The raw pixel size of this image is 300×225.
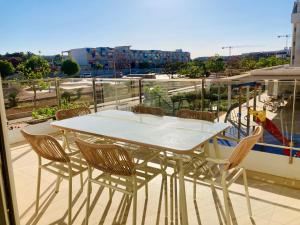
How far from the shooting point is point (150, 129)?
228 cm

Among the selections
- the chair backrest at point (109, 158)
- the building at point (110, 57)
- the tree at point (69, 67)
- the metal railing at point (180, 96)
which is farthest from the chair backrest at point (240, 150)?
the building at point (110, 57)

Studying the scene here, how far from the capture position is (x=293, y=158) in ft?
9.41

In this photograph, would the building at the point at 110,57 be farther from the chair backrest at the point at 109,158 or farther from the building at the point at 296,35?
the chair backrest at the point at 109,158

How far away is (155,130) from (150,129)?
0.19ft

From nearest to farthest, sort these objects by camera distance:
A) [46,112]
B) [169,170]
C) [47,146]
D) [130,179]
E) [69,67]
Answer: [130,179]
[47,146]
[169,170]
[46,112]
[69,67]

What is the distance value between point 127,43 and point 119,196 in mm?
64977

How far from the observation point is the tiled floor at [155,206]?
220 centimetres

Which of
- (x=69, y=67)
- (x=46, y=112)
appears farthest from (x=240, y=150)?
(x=69, y=67)

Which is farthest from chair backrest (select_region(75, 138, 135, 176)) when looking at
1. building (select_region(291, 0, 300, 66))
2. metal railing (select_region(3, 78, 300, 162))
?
building (select_region(291, 0, 300, 66))

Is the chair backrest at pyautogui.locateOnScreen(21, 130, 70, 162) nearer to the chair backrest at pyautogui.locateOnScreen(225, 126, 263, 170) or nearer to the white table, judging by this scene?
the white table

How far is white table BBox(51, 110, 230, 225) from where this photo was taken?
6.18 ft

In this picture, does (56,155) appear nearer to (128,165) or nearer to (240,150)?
(128,165)

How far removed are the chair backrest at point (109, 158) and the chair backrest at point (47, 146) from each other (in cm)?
30

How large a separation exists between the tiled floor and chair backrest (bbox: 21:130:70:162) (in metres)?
0.59
